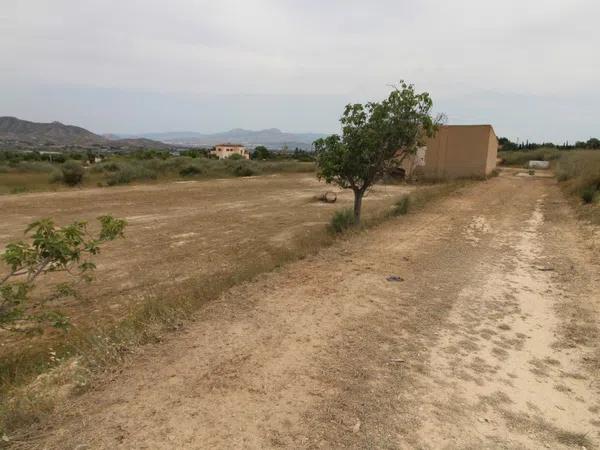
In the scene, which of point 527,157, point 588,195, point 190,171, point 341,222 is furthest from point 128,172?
point 527,157

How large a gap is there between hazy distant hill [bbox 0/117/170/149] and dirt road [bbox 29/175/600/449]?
106 m

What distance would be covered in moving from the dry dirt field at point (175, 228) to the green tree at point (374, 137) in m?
1.91

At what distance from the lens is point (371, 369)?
3.67m

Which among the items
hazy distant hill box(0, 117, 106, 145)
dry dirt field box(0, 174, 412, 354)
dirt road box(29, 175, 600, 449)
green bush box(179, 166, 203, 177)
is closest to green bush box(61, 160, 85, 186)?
dry dirt field box(0, 174, 412, 354)

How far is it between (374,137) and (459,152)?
1967 cm

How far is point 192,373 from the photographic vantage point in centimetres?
357

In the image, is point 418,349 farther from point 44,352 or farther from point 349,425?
point 44,352

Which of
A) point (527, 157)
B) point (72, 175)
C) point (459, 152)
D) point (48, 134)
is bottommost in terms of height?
point (72, 175)

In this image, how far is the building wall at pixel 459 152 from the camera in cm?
2702

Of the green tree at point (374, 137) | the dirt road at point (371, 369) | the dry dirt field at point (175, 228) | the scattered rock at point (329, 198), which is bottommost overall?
the dry dirt field at point (175, 228)

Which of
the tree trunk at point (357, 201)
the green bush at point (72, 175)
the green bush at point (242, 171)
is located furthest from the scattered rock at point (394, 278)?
the green bush at point (242, 171)

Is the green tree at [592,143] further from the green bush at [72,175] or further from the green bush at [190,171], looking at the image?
the green bush at [72,175]

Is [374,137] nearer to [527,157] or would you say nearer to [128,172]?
[128,172]

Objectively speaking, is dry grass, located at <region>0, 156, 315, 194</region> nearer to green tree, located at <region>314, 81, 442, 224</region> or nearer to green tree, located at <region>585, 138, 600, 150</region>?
green tree, located at <region>314, 81, 442, 224</region>
